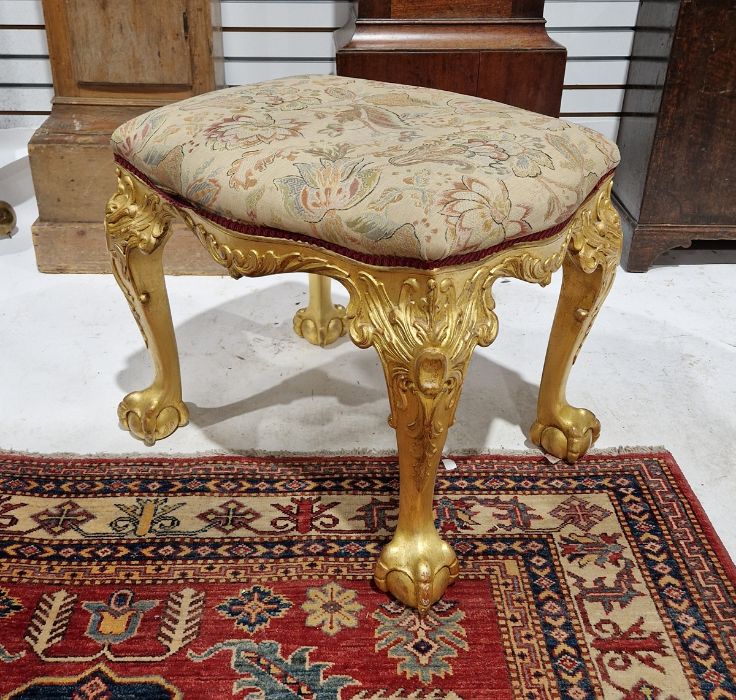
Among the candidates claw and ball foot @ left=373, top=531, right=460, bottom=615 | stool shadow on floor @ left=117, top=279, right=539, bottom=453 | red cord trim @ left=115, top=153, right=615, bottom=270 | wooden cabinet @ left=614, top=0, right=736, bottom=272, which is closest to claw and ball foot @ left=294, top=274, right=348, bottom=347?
stool shadow on floor @ left=117, top=279, right=539, bottom=453

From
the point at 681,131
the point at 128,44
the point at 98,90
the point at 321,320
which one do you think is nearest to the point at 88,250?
the point at 98,90

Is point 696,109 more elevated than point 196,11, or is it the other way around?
point 196,11

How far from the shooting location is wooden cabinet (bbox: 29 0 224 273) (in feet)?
6.61

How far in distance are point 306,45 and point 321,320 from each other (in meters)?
1.03

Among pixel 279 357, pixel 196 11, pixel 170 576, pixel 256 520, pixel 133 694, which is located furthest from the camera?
pixel 196 11

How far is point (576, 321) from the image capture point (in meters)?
1.38

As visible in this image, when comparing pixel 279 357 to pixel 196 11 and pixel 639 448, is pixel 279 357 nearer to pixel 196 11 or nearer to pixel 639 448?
pixel 639 448

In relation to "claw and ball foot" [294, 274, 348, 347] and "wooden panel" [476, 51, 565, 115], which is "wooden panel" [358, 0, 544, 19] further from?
"claw and ball foot" [294, 274, 348, 347]

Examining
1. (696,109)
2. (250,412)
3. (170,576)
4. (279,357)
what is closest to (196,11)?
(279,357)

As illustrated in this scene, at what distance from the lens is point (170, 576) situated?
1229mm

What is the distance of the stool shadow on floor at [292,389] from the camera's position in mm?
1549

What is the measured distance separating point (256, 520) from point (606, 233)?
676 millimetres

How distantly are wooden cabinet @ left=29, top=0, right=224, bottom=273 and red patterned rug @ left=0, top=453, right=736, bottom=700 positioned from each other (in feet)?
2.60

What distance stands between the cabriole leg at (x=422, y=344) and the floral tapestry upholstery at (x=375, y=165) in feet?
0.17
